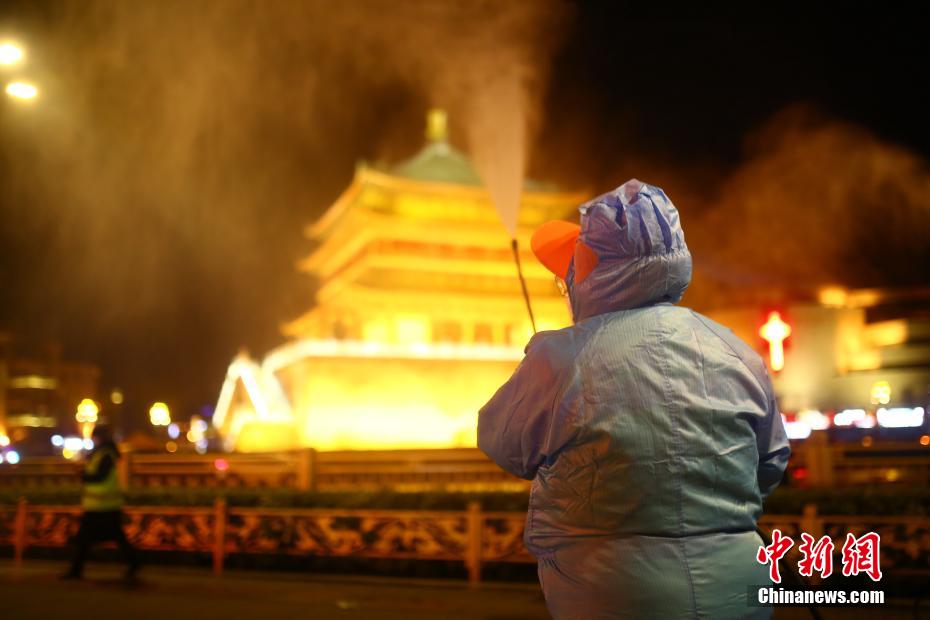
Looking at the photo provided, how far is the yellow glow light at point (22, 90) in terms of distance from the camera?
7.50 meters

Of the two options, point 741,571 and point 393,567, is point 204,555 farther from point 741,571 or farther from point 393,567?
point 741,571

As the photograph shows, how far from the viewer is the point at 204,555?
9664 millimetres

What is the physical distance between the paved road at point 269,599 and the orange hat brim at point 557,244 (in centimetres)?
472

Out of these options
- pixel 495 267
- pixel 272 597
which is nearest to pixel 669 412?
pixel 272 597

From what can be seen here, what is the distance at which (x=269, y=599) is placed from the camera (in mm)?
7324

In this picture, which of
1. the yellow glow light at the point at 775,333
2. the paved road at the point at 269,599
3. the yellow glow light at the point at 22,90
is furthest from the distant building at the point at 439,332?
the yellow glow light at the point at 22,90

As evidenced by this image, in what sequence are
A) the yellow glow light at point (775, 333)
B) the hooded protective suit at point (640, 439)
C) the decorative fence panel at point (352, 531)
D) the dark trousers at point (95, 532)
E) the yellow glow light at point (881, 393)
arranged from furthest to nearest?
the yellow glow light at point (881, 393) < the yellow glow light at point (775, 333) < the dark trousers at point (95, 532) < the decorative fence panel at point (352, 531) < the hooded protective suit at point (640, 439)

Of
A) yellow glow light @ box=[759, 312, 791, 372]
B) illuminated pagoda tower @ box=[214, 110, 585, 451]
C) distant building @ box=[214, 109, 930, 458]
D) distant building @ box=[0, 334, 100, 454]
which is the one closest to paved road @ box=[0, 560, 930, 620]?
yellow glow light @ box=[759, 312, 791, 372]

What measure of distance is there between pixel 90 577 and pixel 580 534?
8145mm

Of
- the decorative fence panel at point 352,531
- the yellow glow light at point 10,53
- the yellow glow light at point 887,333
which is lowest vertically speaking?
the decorative fence panel at point 352,531

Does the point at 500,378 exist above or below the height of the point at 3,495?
above

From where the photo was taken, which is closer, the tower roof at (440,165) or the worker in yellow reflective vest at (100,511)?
the worker in yellow reflective vest at (100,511)

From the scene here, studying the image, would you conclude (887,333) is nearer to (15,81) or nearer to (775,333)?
(775,333)

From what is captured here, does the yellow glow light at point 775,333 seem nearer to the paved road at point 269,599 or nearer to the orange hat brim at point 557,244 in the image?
the paved road at point 269,599
